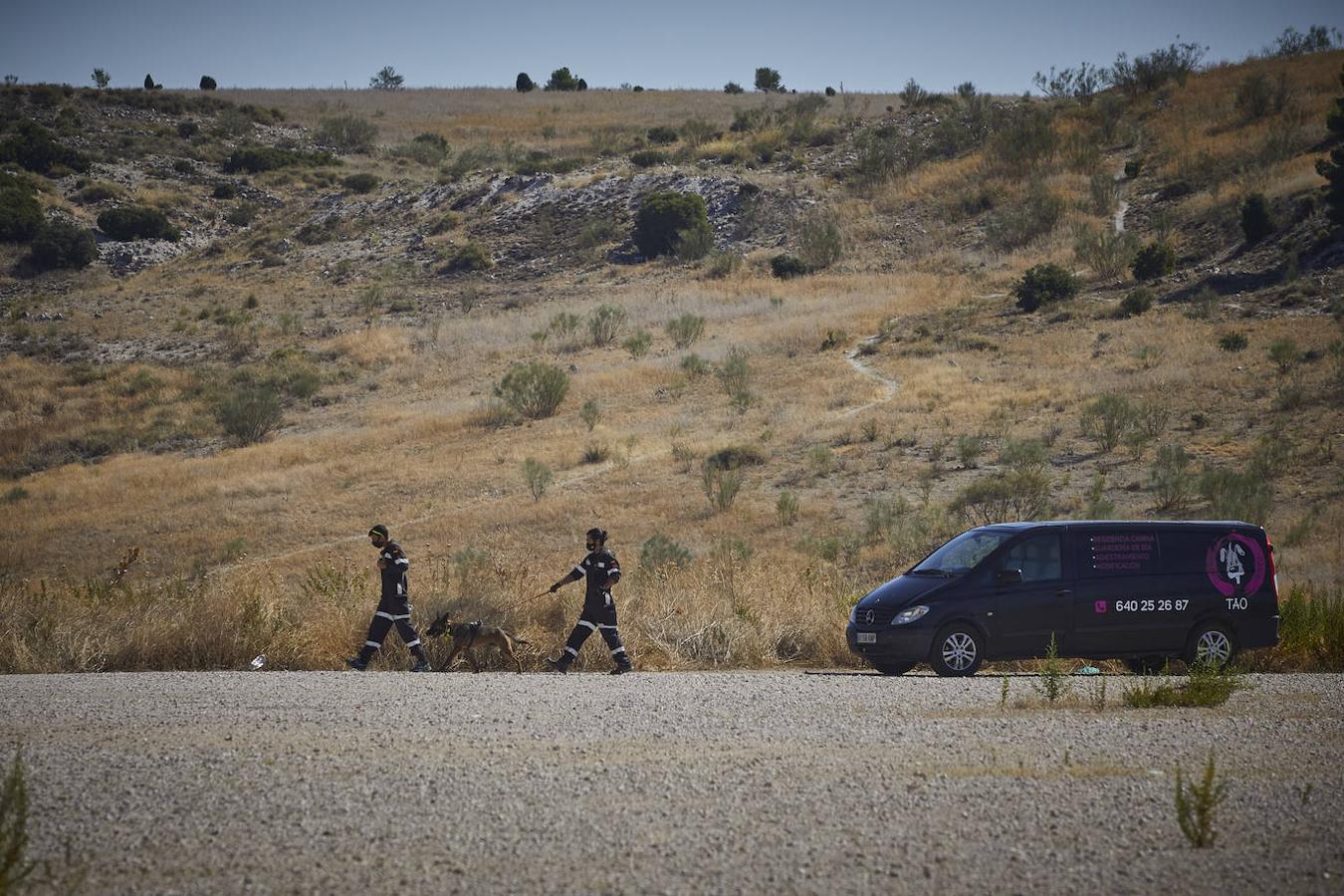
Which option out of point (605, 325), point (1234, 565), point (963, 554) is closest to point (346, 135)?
point (605, 325)

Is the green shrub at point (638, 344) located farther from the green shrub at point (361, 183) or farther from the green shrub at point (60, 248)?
the green shrub at point (60, 248)

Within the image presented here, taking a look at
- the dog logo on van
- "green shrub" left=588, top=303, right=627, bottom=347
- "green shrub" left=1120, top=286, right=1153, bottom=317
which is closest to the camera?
the dog logo on van

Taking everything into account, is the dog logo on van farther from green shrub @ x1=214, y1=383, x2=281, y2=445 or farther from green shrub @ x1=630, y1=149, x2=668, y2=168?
green shrub @ x1=630, y1=149, x2=668, y2=168

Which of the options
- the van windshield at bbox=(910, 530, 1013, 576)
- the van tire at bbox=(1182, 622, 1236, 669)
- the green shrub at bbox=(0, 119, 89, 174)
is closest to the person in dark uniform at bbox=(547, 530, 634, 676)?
the van windshield at bbox=(910, 530, 1013, 576)

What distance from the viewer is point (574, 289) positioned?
169ft

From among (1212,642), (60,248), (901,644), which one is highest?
(60,248)

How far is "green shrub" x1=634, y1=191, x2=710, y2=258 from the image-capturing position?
2202 inches

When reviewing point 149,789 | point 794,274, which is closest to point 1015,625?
point 149,789

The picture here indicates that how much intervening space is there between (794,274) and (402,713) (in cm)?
4515

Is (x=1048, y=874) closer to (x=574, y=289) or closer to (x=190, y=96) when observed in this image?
(x=574, y=289)

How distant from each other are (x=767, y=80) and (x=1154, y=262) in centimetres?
7239

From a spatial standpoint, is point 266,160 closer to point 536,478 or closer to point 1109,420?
point 536,478

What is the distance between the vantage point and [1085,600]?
1126cm

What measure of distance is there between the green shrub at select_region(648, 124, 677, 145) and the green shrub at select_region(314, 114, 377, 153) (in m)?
22.8
